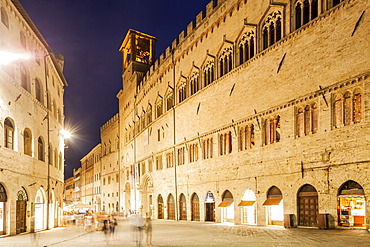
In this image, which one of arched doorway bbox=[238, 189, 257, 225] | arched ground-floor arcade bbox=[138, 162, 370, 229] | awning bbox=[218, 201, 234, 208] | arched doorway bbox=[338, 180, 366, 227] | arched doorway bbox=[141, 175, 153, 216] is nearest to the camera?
arched doorway bbox=[338, 180, 366, 227]

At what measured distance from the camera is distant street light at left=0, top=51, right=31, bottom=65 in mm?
16719

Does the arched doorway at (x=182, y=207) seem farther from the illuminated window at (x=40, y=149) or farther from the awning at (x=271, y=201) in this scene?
the illuminated window at (x=40, y=149)

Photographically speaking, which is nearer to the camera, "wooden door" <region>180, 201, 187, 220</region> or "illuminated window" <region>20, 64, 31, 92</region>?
"illuminated window" <region>20, 64, 31, 92</region>

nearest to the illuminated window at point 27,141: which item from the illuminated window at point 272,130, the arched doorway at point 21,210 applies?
the arched doorway at point 21,210

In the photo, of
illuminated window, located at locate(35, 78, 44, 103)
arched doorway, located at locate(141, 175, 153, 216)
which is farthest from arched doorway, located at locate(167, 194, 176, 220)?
illuminated window, located at locate(35, 78, 44, 103)

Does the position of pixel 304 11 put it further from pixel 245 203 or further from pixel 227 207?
pixel 227 207

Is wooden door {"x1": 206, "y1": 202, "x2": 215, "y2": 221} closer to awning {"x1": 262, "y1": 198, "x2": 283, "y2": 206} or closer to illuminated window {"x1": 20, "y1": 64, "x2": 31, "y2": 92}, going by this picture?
awning {"x1": 262, "y1": 198, "x2": 283, "y2": 206}

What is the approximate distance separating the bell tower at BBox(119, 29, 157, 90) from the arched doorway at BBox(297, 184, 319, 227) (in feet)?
99.3

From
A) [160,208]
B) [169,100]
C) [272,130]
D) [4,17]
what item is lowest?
[160,208]

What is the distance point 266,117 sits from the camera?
20.1 metres

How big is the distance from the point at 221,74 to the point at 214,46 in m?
2.23

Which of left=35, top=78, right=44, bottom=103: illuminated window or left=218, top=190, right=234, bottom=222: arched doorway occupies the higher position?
left=35, top=78, right=44, bottom=103: illuminated window

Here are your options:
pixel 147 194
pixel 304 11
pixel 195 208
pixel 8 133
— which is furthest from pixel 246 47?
pixel 147 194

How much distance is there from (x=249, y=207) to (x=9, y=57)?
1519cm
